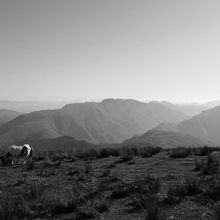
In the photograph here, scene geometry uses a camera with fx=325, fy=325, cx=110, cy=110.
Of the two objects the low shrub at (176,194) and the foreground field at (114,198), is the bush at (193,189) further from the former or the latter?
the low shrub at (176,194)

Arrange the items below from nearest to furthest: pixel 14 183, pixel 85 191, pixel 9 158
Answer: pixel 85 191
pixel 14 183
pixel 9 158

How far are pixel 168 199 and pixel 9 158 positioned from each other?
45.2ft

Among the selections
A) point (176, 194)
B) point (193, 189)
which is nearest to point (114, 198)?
point (176, 194)

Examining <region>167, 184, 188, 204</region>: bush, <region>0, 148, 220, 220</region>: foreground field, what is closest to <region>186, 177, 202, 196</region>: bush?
<region>0, 148, 220, 220</region>: foreground field

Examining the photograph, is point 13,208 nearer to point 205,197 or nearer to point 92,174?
point 205,197

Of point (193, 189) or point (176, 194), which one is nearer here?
point (176, 194)

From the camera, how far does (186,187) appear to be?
8.95 m

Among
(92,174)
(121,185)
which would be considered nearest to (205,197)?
(121,185)

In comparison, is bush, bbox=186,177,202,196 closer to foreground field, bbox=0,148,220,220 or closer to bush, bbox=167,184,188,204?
foreground field, bbox=0,148,220,220

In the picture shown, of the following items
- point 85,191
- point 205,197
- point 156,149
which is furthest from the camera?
point 156,149

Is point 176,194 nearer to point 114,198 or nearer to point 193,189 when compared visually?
point 193,189

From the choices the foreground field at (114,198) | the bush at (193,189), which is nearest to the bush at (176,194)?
the foreground field at (114,198)

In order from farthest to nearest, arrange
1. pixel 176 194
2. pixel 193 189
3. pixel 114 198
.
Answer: pixel 114 198
pixel 193 189
pixel 176 194

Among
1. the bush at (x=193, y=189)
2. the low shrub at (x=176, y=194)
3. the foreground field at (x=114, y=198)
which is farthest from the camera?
the bush at (x=193, y=189)
